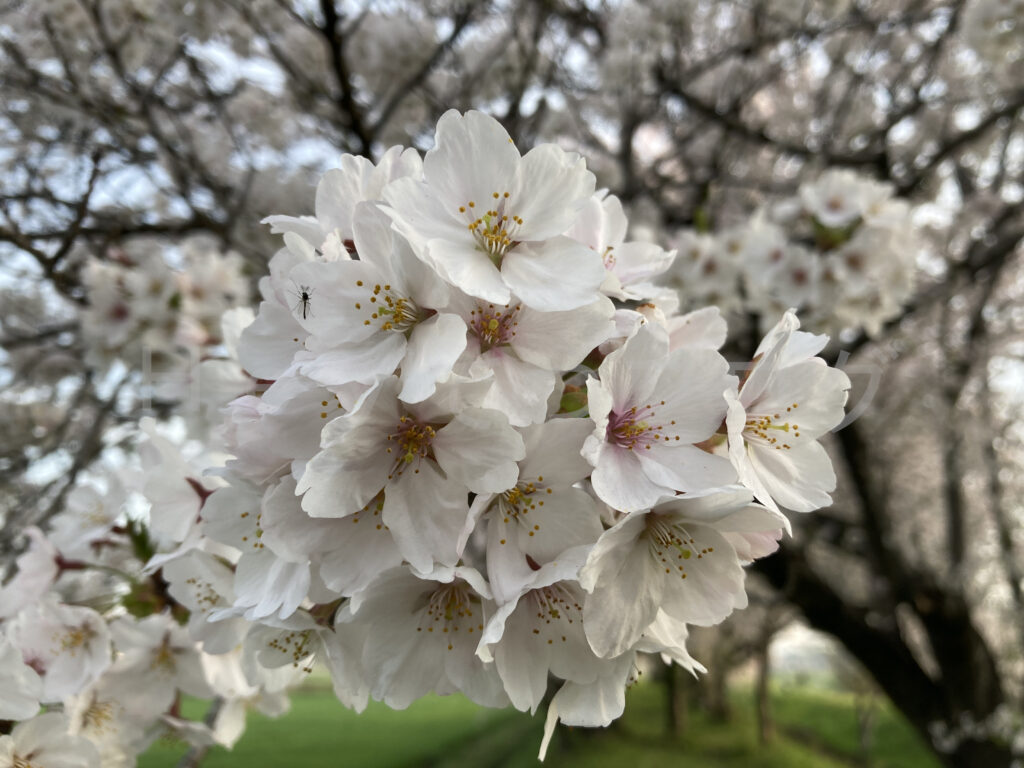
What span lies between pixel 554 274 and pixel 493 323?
3.5 inches

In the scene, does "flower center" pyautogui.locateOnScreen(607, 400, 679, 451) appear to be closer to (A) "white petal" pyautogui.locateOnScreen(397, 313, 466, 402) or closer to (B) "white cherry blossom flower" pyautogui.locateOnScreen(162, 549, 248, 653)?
(A) "white petal" pyautogui.locateOnScreen(397, 313, 466, 402)

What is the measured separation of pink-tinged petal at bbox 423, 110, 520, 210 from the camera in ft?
2.63

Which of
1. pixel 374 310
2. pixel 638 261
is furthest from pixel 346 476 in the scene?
pixel 638 261

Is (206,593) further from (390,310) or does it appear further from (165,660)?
(390,310)

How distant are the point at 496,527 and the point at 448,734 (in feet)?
26.6

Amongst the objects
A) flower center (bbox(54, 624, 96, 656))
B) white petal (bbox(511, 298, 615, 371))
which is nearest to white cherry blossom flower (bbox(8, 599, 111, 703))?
flower center (bbox(54, 624, 96, 656))

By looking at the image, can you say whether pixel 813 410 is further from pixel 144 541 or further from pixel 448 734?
pixel 448 734

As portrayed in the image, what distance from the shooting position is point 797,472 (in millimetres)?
849

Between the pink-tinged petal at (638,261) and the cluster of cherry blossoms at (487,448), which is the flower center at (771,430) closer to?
the cluster of cherry blossoms at (487,448)

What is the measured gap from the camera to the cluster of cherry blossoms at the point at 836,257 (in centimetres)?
249

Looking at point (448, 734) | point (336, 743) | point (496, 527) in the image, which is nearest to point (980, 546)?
point (448, 734)

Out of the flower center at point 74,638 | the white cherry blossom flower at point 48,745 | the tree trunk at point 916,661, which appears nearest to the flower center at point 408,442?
the white cherry blossom flower at point 48,745

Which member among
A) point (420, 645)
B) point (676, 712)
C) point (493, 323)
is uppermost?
point (493, 323)

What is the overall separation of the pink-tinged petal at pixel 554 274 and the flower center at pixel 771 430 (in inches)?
10.9
